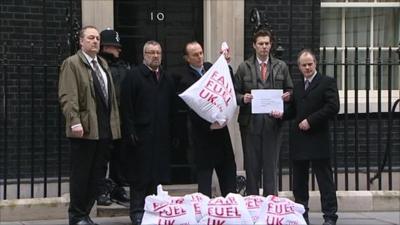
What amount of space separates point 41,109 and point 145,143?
2120 millimetres

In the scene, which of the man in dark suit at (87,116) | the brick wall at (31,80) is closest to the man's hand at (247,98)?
the man in dark suit at (87,116)

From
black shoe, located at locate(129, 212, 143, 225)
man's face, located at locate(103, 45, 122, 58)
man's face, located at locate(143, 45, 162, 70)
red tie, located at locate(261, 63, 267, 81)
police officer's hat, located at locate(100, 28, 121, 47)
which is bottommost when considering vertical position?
black shoe, located at locate(129, 212, 143, 225)

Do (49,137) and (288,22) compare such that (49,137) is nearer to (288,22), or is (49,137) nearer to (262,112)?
(262,112)

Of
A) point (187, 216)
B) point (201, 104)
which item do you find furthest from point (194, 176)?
point (187, 216)

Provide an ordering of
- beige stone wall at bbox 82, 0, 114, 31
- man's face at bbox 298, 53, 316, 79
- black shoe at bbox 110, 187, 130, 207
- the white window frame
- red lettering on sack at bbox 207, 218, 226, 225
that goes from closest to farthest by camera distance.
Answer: red lettering on sack at bbox 207, 218, 226, 225, man's face at bbox 298, 53, 316, 79, black shoe at bbox 110, 187, 130, 207, beige stone wall at bbox 82, 0, 114, 31, the white window frame

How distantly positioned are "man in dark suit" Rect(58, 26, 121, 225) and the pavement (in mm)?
945

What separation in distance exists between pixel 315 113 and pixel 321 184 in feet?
2.50

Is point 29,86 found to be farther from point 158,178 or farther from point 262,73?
point 262,73

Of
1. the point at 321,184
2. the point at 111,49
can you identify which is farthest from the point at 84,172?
the point at 321,184

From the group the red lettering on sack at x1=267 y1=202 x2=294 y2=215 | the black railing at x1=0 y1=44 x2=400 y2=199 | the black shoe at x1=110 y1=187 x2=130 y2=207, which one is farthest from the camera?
the black railing at x1=0 y1=44 x2=400 y2=199

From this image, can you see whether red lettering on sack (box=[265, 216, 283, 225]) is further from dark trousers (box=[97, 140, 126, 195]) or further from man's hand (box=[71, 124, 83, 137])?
dark trousers (box=[97, 140, 126, 195])

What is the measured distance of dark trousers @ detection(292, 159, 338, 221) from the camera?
7211mm

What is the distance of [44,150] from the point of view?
8195 millimetres

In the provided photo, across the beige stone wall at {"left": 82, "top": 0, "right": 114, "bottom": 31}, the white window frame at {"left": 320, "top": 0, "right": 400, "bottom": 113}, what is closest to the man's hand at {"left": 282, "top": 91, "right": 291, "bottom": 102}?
the white window frame at {"left": 320, "top": 0, "right": 400, "bottom": 113}
